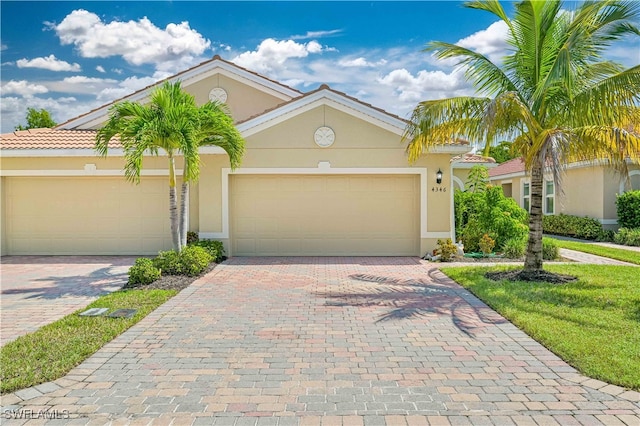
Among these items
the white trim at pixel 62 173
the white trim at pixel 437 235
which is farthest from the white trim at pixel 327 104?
the white trim at pixel 437 235

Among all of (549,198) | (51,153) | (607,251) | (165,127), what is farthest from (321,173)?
(549,198)

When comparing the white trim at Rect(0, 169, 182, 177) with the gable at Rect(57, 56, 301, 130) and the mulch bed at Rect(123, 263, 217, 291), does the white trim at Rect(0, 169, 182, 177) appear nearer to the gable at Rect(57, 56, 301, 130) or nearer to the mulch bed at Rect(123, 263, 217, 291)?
the gable at Rect(57, 56, 301, 130)

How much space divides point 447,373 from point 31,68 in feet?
50.3

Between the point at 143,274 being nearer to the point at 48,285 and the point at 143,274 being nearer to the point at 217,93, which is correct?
the point at 48,285

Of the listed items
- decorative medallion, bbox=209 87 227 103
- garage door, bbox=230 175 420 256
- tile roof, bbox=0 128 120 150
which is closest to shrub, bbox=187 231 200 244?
garage door, bbox=230 175 420 256

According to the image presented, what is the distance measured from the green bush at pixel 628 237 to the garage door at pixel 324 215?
8.56 metres

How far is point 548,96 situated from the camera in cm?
885

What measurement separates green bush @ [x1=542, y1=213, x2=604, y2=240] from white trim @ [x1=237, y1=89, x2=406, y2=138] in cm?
1026

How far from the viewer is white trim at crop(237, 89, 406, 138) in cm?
1245

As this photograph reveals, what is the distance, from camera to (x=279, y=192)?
1330 centimetres

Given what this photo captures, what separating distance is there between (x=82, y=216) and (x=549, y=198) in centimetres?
2048

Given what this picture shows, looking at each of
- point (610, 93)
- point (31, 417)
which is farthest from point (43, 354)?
point (610, 93)

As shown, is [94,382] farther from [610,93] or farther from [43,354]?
[610,93]

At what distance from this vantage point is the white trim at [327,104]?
12.4 meters
